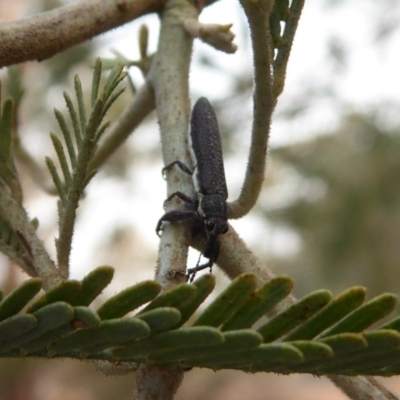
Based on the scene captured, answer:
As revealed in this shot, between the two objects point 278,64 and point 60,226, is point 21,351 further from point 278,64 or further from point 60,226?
point 278,64

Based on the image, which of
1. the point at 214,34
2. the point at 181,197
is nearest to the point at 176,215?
the point at 181,197

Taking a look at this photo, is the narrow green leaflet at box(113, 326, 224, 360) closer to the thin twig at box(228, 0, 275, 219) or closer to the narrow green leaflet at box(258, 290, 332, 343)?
the narrow green leaflet at box(258, 290, 332, 343)

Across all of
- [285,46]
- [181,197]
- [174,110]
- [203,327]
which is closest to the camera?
[203,327]

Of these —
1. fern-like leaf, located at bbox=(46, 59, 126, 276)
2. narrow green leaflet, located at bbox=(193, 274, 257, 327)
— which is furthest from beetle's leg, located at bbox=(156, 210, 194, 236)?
narrow green leaflet, located at bbox=(193, 274, 257, 327)

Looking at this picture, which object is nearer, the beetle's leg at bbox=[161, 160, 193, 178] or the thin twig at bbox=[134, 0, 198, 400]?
the thin twig at bbox=[134, 0, 198, 400]

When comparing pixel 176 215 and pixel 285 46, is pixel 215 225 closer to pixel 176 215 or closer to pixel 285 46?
pixel 176 215

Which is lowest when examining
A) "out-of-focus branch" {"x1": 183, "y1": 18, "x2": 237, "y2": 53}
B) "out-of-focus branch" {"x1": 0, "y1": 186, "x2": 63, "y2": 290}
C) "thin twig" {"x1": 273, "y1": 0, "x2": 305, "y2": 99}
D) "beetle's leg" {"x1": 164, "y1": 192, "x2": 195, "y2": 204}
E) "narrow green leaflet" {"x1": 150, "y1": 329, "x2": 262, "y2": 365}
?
"narrow green leaflet" {"x1": 150, "y1": 329, "x2": 262, "y2": 365}

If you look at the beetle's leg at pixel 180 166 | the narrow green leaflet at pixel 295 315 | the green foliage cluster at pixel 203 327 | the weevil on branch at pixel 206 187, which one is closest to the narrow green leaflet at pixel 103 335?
the green foliage cluster at pixel 203 327
